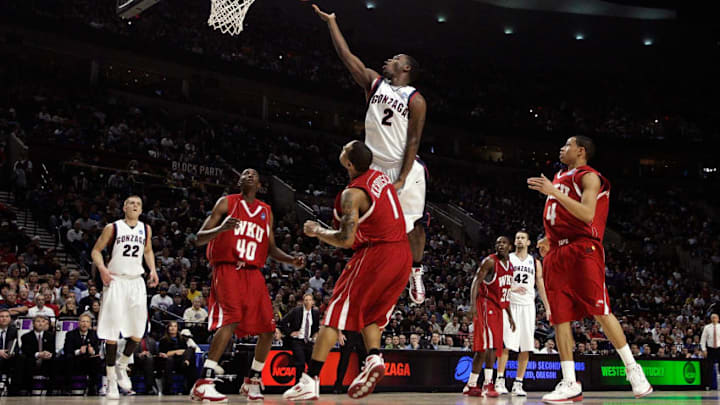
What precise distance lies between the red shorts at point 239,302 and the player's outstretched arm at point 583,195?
2.92 m

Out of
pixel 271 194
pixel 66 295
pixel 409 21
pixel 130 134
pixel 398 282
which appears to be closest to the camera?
pixel 398 282

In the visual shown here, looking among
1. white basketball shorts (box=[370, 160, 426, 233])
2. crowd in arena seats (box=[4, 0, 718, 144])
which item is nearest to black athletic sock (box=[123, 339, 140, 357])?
white basketball shorts (box=[370, 160, 426, 233])

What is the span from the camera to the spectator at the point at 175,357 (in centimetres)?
1130

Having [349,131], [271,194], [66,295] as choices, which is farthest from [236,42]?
[66,295]

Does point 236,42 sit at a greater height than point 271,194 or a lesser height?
greater

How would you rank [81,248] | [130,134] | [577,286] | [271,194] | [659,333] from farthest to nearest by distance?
[271,194] < [130,134] < [659,333] < [81,248] < [577,286]

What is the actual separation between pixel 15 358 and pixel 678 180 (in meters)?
32.7

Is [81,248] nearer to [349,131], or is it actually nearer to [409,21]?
[349,131]

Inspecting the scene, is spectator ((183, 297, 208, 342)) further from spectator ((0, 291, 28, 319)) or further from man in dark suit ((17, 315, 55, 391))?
spectator ((0, 291, 28, 319))

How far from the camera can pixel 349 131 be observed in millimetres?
31797

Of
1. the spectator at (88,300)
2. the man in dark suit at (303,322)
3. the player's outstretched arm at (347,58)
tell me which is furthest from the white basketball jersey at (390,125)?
the spectator at (88,300)

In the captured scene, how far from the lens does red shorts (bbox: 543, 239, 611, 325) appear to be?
262 inches

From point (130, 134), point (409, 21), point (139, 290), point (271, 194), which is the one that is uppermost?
point (409, 21)

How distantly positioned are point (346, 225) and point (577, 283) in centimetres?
253
